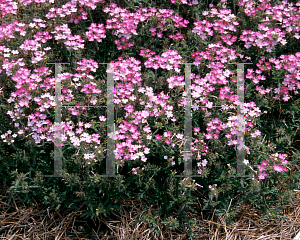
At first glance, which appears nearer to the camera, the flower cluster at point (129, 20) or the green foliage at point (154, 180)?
the green foliage at point (154, 180)

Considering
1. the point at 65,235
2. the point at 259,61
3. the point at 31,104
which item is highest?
the point at 259,61

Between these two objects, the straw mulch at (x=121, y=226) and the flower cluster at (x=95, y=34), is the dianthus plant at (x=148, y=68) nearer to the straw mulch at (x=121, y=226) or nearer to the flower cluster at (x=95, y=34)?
the flower cluster at (x=95, y=34)

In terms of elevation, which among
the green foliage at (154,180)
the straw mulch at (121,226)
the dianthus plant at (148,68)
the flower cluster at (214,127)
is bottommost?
the straw mulch at (121,226)

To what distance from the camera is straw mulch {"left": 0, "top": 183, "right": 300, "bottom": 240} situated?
3.98 m

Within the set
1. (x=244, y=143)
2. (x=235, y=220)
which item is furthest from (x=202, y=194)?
(x=244, y=143)

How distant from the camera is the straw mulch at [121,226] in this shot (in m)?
3.98

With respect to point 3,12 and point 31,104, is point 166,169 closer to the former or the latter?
point 31,104

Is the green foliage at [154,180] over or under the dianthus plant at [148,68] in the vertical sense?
under

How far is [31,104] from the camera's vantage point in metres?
4.32

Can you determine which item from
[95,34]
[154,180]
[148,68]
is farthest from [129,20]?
[154,180]

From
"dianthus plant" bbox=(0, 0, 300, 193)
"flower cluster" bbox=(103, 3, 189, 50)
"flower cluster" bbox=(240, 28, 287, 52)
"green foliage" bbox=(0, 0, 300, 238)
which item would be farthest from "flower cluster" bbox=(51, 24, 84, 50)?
"flower cluster" bbox=(240, 28, 287, 52)

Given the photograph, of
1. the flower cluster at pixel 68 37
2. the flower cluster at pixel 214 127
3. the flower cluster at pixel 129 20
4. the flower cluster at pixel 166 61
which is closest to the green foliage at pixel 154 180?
the flower cluster at pixel 214 127

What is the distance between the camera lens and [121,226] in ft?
13.2

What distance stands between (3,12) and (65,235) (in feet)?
11.5
